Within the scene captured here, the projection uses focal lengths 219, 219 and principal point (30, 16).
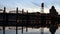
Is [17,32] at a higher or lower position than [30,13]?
lower

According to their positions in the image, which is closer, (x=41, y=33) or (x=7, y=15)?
(x=41, y=33)

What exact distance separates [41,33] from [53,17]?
256 inches

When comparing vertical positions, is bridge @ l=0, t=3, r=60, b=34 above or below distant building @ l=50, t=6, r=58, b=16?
below

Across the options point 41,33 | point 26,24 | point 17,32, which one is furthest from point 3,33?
point 26,24

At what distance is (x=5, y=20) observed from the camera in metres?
27.0

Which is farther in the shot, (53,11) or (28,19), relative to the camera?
(28,19)

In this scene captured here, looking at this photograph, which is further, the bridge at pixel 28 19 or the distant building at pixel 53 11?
the distant building at pixel 53 11

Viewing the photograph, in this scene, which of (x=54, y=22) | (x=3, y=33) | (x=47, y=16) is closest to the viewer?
(x=3, y=33)

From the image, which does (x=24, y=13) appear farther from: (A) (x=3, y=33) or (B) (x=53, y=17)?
(A) (x=3, y=33)

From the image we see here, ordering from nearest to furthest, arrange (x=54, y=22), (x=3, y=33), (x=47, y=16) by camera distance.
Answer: (x=3, y=33) < (x=54, y=22) < (x=47, y=16)

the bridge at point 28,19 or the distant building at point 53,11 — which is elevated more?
the distant building at point 53,11

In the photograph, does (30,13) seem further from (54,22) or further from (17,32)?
(17,32)

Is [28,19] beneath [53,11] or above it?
beneath

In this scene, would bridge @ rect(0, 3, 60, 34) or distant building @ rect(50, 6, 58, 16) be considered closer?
bridge @ rect(0, 3, 60, 34)
